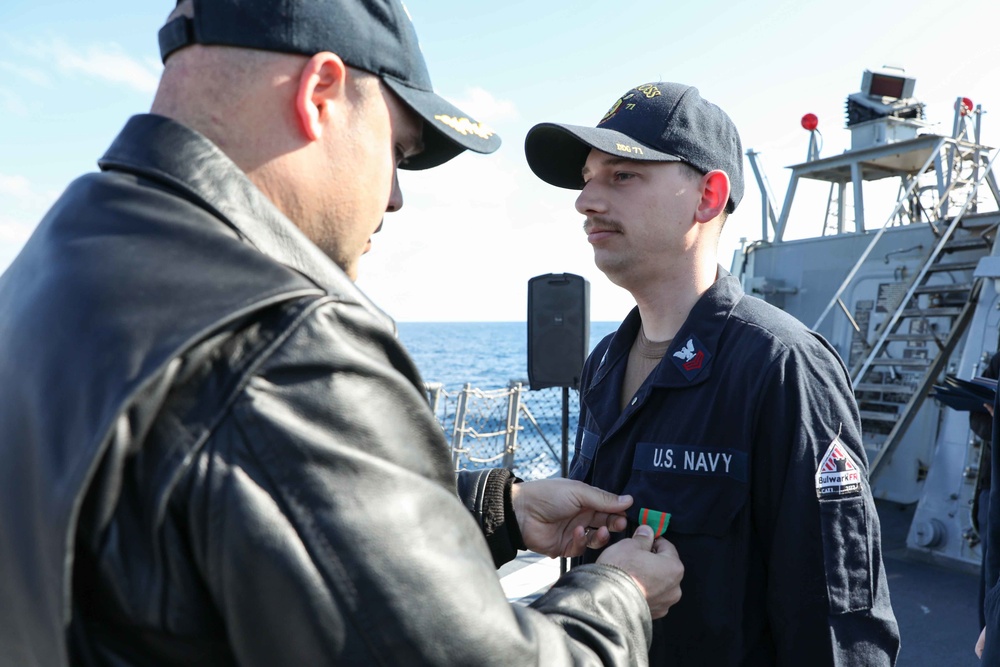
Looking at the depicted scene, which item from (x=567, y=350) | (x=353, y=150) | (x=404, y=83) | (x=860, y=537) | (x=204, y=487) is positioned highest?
(x=404, y=83)

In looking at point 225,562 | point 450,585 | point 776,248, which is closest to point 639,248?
point 450,585

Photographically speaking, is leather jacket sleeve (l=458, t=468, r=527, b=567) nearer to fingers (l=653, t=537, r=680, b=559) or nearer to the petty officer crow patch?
fingers (l=653, t=537, r=680, b=559)

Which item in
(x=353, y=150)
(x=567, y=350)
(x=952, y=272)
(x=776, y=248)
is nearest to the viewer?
(x=353, y=150)

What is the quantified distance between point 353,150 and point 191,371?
1.66 feet

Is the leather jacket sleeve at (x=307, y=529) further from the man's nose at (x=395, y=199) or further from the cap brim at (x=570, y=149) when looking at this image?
the cap brim at (x=570, y=149)

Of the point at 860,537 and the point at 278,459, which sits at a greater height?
the point at 278,459

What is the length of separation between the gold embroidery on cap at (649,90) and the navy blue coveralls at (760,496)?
0.75m

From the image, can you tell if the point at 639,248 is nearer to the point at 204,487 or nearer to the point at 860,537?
the point at 860,537

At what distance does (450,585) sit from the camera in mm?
894

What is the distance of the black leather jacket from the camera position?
818 mm

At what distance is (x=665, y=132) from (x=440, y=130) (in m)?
1.17

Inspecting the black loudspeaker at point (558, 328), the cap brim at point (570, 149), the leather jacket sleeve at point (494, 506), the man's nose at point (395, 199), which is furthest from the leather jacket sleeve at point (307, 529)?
the black loudspeaker at point (558, 328)

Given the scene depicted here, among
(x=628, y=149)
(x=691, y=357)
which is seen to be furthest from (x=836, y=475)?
(x=628, y=149)

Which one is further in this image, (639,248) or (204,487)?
(639,248)
